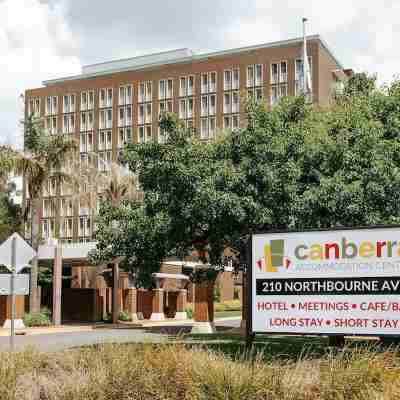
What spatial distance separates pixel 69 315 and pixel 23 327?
8867mm

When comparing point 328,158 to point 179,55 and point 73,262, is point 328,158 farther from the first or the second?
point 179,55

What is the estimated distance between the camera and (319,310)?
15.7 meters

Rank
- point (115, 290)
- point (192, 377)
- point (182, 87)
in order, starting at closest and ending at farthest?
point (192, 377) → point (115, 290) → point (182, 87)

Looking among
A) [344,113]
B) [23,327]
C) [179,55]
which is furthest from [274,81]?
[344,113]

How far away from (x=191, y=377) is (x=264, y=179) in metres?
11.5

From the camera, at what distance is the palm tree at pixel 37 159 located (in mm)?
38594

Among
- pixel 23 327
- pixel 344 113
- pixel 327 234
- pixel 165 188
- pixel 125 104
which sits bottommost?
pixel 23 327

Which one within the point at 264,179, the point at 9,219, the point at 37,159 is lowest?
the point at 264,179

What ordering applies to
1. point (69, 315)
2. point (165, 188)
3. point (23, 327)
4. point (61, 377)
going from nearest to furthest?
1. point (61, 377)
2. point (165, 188)
3. point (23, 327)
4. point (69, 315)

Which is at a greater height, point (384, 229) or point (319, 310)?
point (384, 229)

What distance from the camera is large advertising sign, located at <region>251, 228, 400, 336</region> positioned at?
15094 millimetres

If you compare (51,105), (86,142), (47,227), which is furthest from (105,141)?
(47,227)

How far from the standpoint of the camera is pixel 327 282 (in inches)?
614

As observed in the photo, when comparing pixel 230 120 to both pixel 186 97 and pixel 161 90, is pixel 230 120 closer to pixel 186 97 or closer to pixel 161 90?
pixel 186 97
